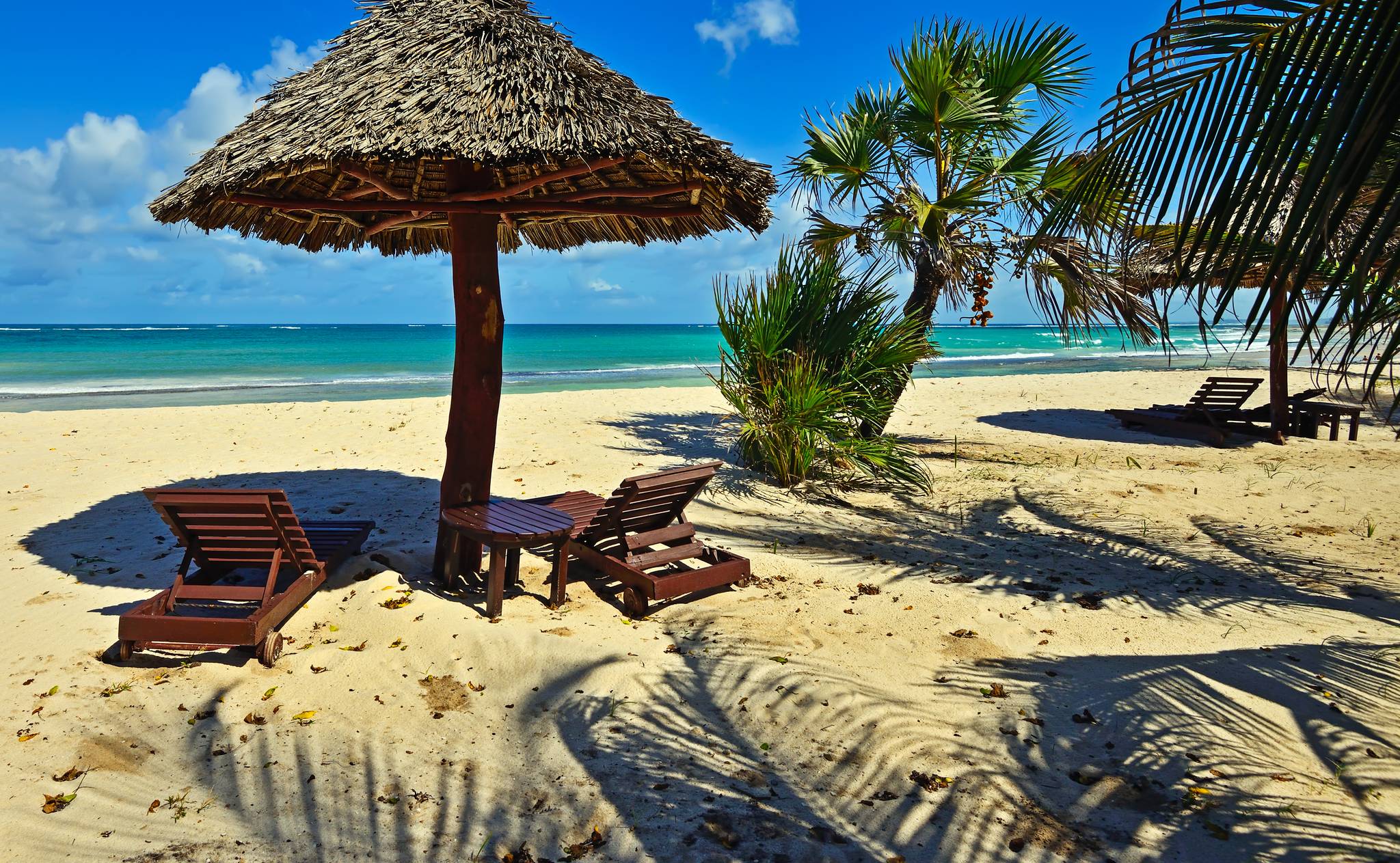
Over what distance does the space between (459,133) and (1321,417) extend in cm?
1225

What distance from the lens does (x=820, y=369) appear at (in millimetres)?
7438

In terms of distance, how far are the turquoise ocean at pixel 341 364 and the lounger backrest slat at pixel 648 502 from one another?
2.71 m

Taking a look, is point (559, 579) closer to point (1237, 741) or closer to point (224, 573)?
point (224, 573)

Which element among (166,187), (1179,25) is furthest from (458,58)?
(1179,25)

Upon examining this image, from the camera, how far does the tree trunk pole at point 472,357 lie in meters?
4.77

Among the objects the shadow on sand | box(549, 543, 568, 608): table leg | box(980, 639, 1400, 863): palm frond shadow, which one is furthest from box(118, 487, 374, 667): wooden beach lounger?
box(980, 639, 1400, 863): palm frond shadow

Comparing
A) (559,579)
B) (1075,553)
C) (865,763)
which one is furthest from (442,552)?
(1075,553)

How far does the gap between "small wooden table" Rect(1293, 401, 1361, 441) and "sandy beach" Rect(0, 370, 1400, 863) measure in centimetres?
501

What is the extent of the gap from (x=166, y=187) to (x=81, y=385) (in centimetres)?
2168

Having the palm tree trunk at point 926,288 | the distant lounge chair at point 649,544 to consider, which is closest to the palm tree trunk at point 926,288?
the palm tree trunk at point 926,288

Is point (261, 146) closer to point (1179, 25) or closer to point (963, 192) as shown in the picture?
point (1179, 25)

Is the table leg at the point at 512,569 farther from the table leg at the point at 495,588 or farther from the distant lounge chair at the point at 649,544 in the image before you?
the table leg at the point at 495,588

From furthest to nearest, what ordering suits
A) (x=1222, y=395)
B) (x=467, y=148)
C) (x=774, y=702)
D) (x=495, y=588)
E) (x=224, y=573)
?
(x=1222, y=395), (x=224, y=573), (x=495, y=588), (x=467, y=148), (x=774, y=702)

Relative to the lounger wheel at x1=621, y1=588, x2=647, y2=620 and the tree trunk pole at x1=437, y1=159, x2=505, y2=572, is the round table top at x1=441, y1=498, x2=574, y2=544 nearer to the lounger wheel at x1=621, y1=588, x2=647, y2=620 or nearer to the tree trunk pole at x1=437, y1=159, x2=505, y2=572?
the tree trunk pole at x1=437, y1=159, x2=505, y2=572
